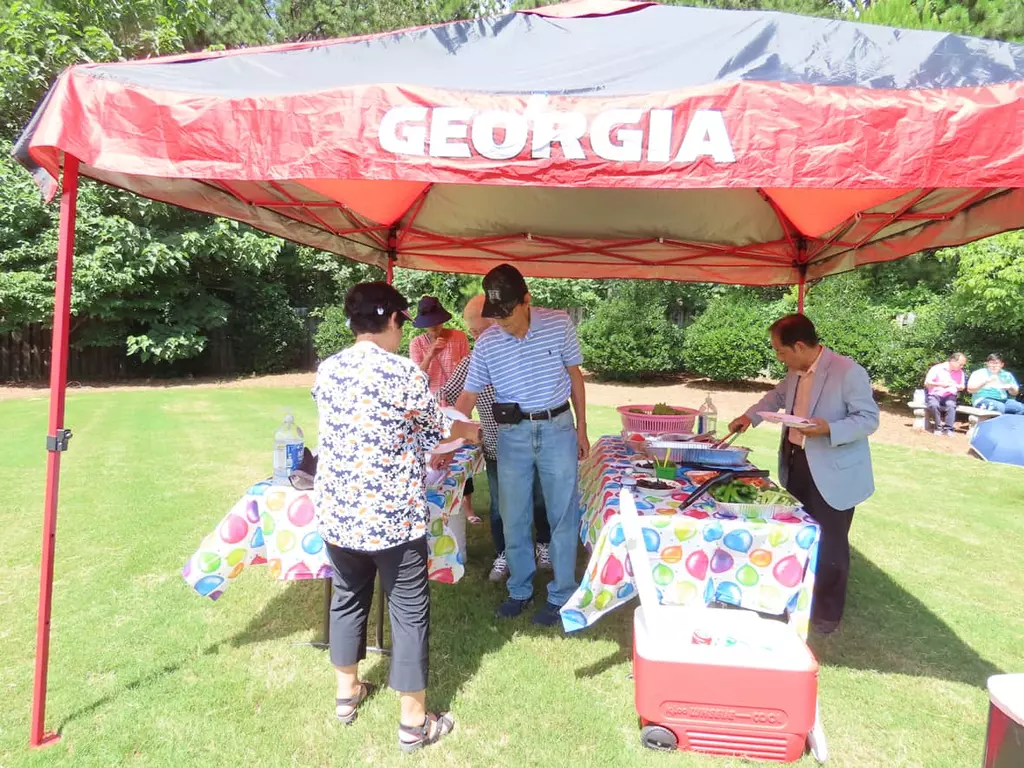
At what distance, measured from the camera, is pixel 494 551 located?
431 cm

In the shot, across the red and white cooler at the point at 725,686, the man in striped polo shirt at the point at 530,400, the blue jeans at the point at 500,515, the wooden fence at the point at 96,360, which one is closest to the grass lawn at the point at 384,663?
the red and white cooler at the point at 725,686

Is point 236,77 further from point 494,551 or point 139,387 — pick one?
point 139,387

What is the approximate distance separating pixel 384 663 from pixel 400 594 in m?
0.84

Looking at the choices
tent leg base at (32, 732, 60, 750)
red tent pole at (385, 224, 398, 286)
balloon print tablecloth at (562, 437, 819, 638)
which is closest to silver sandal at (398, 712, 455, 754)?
balloon print tablecloth at (562, 437, 819, 638)

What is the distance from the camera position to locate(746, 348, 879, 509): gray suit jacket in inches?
116

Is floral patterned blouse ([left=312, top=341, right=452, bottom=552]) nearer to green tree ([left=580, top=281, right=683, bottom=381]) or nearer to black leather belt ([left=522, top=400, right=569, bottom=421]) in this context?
black leather belt ([left=522, top=400, right=569, bottom=421])

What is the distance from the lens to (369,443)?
211 cm

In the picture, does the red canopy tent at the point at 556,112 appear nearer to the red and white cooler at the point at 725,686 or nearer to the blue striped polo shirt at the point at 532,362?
the blue striped polo shirt at the point at 532,362

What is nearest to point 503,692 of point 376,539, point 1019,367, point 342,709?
point 342,709

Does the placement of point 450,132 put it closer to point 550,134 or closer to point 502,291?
point 550,134

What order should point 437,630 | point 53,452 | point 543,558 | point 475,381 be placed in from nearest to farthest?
point 53,452 < point 475,381 < point 437,630 < point 543,558

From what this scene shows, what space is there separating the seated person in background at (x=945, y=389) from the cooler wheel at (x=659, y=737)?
9.10 metres

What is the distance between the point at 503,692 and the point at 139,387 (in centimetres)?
1340

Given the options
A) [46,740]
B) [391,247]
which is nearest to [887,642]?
[46,740]
